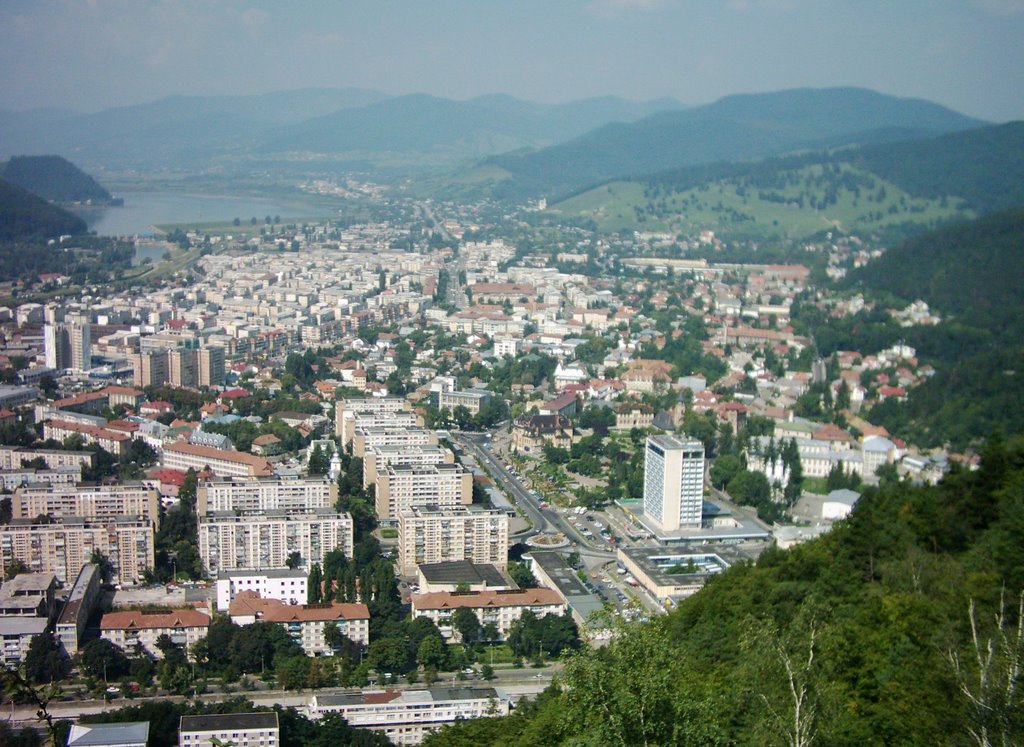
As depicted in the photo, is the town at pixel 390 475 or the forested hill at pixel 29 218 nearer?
the town at pixel 390 475

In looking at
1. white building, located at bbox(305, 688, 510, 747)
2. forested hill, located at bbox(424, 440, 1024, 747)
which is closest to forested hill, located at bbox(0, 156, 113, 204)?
white building, located at bbox(305, 688, 510, 747)

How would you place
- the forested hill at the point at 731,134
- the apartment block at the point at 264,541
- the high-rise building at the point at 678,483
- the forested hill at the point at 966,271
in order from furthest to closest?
the forested hill at the point at 731,134 → the forested hill at the point at 966,271 → the high-rise building at the point at 678,483 → the apartment block at the point at 264,541

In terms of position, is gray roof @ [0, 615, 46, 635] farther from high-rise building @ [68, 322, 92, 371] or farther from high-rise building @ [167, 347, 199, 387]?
high-rise building @ [68, 322, 92, 371]

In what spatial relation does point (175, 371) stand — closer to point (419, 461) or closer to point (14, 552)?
point (419, 461)

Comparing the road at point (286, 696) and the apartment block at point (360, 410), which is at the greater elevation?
the apartment block at point (360, 410)

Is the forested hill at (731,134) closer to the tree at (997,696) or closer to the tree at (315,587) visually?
the tree at (315,587)

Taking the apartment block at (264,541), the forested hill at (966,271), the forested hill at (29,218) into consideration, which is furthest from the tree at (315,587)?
the forested hill at (29,218)
